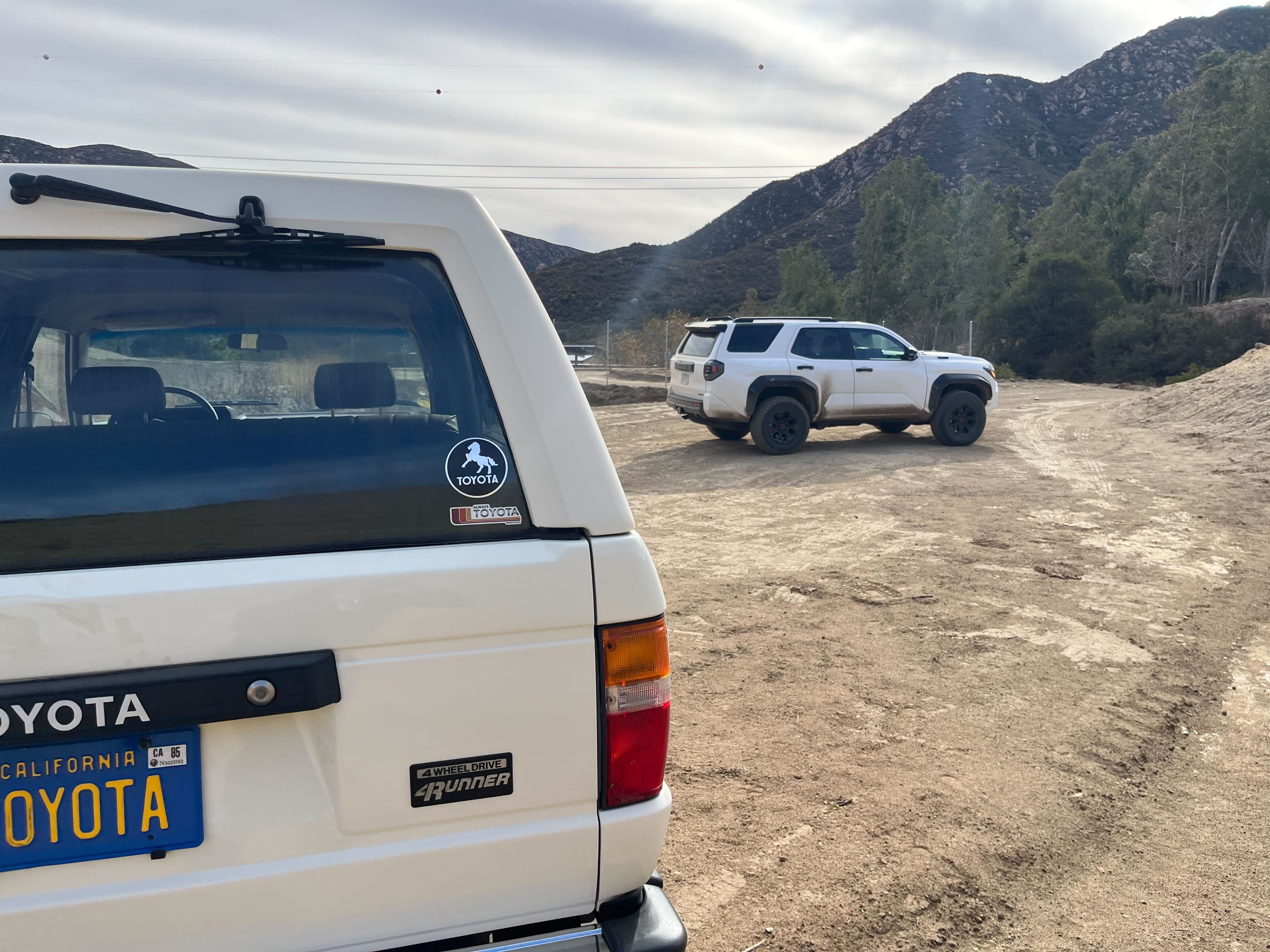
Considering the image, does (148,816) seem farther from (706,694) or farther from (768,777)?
(706,694)

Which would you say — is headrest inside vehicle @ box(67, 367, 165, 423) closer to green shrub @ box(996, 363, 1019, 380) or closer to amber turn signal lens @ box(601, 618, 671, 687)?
amber turn signal lens @ box(601, 618, 671, 687)

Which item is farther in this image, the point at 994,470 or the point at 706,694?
the point at 994,470

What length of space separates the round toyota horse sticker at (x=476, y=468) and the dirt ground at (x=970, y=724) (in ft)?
5.98

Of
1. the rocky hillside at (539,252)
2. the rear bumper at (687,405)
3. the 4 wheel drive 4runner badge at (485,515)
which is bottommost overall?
the rear bumper at (687,405)

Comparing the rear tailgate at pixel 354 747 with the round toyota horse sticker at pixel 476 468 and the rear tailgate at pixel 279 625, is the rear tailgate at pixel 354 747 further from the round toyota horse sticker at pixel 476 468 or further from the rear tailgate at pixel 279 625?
the round toyota horse sticker at pixel 476 468

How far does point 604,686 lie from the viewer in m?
1.86

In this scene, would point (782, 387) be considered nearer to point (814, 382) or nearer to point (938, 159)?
point (814, 382)

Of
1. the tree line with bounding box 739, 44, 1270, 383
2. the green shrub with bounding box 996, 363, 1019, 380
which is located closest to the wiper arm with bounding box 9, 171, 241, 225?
the green shrub with bounding box 996, 363, 1019, 380

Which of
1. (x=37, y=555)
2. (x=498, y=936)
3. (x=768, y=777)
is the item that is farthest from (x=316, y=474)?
(x=768, y=777)

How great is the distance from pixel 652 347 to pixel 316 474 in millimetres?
32051

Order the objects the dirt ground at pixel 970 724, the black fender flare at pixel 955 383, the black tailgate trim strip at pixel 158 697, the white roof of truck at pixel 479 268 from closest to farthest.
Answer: the black tailgate trim strip at pixel 158 697 < the white roof of truck at pixel 479 268 < the dirt ground at pixel 970 724 < the black fender flare at pixel 955 383

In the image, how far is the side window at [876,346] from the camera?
14.3 metres

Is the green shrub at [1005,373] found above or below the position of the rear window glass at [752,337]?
below

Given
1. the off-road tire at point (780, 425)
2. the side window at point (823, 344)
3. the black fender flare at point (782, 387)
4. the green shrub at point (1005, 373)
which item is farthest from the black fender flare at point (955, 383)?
the green shrub at point (1005, 373)
